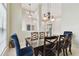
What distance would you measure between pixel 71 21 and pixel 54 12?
0.42 m

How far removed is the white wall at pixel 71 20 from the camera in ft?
7.93

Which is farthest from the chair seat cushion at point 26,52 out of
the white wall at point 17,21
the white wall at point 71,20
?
the white wall at point 71,20

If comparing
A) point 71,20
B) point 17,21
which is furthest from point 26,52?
point 71,20

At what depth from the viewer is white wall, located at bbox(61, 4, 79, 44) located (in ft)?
7.93

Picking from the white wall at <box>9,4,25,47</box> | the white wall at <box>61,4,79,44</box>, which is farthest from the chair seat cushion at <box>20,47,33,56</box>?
the white wall at <box>61,4,79,44</box>

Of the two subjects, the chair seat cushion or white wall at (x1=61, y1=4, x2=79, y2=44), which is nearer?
the chair seat cushion

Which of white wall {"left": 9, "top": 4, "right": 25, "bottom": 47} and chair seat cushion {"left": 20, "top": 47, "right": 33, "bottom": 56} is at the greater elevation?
white wall {"left": 9, "top": 4, "right": 25, "bottom": 47}

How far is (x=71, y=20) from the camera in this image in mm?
2623

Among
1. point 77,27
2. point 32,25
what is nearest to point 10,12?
point 32,25

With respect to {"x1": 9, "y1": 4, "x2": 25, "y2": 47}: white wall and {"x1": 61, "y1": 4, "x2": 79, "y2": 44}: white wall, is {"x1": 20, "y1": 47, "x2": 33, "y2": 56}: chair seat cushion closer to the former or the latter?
{"x1": 9, "y1": 4, "x2": 25, "y2": 47}: white wall

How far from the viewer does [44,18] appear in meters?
2.67

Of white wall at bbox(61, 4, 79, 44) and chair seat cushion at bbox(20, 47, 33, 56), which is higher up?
white wall at bbox(61, 4, 79, 44)

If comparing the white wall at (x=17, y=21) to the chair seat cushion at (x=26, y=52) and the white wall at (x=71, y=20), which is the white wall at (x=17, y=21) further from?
the white wall at (x=71, y=20)

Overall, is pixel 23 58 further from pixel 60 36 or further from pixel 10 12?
pixel 10 12
